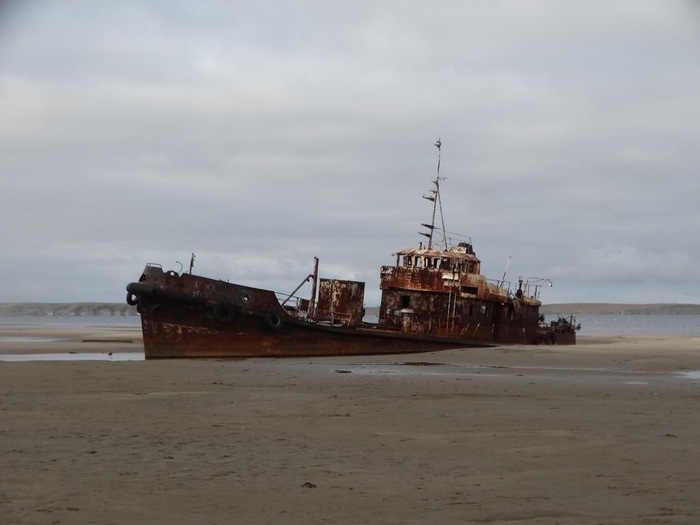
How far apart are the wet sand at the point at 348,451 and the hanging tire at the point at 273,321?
28.9ft

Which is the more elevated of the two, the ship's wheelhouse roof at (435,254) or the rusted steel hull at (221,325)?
the ship's wheelhouse roof at (435,254)

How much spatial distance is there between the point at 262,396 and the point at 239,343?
11.6 meters

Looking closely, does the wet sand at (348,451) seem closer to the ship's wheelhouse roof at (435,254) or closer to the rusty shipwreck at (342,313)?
the rusty shipwreck at (342,313)

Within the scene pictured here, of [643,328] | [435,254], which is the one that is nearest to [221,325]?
[435,254]

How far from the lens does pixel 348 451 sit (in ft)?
26.5

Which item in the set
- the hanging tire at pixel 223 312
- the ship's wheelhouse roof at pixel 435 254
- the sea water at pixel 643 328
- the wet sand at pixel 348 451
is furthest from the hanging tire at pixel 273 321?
the sea water at pixel 643 328

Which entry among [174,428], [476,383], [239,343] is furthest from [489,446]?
[239,343]

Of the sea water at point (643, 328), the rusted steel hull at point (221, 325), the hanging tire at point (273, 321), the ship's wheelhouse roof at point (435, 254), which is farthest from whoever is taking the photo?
the sea water at point (643, 328)

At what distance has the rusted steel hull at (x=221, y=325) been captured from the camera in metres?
23.5

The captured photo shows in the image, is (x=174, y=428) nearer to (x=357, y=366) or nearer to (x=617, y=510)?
(x=617, y=510)

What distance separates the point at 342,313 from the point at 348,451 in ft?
61.7

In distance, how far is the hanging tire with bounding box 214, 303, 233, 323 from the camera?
23.8m

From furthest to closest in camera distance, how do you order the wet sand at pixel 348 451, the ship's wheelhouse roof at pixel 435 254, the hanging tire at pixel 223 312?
the ship's wheelhouse roof at pixel 435 254, the hanging tire at pixel 223 312, the wet sand at pixel 348 451

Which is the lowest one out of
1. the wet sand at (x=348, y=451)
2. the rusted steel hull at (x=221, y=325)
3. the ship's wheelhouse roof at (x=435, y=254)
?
the wet sand at (x=348, y=451)
